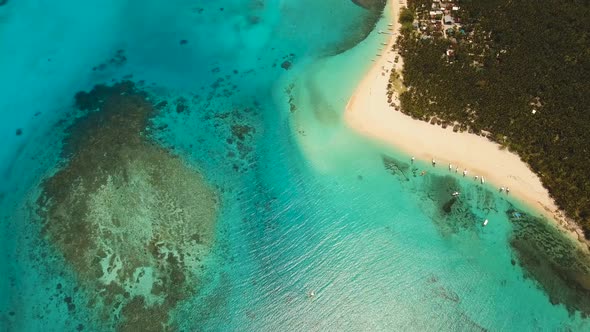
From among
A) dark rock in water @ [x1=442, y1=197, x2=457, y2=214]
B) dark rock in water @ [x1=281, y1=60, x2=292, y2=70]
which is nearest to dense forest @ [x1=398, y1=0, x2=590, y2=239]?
dark rock in water @ [x1=442, y1=197, x2=457, y2=214]

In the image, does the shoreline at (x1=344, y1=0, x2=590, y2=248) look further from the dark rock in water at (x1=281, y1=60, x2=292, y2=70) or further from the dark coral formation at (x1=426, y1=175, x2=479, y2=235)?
the dark rock in water at (x1=281, y1=60, x2=292, y2=70)

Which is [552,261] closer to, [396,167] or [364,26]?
[396,167]

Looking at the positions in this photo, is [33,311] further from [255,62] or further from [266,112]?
[255,62]

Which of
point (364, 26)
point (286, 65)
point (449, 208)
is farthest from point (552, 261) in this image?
point (364, 26)

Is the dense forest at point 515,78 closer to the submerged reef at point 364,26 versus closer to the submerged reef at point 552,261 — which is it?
the submerged reef at point 552,261

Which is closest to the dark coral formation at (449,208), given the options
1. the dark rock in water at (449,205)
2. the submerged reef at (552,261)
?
the dark rock in water at (449,205)
